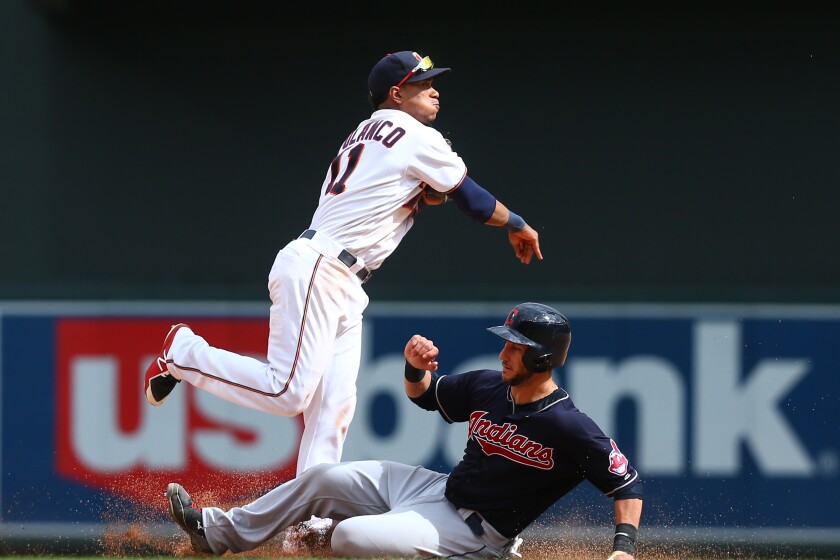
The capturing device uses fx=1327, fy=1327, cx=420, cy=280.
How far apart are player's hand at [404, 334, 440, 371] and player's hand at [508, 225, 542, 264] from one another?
24.2 inches

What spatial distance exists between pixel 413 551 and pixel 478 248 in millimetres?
2847

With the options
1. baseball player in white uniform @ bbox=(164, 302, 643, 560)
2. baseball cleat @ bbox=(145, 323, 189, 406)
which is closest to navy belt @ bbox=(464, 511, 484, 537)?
baseball player in white uniform @ bbox=(164, 302, 643, 560)

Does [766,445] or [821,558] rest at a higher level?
[766,445]

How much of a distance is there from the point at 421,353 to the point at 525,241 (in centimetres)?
71

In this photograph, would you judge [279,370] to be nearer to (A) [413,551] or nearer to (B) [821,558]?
(A) [413,551]

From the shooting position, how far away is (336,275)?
155 inches

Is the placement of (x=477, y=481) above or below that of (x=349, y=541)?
above

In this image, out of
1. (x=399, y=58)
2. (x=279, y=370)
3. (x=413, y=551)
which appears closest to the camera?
(x=413, y=551)

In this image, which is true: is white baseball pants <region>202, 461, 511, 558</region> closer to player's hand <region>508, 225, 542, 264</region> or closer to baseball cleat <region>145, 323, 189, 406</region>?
baseball cleat <region>145, 323, 189, 406</region>

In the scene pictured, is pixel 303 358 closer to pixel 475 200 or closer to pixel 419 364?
pixel 419 364

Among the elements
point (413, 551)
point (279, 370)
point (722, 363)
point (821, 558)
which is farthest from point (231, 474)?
point (821, 558)

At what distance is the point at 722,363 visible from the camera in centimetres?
485

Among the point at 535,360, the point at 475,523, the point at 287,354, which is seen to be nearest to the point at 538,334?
the point at 535,360

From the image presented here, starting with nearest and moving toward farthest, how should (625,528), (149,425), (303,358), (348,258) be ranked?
(625,528), (303,358), (348,258), (149,425)
